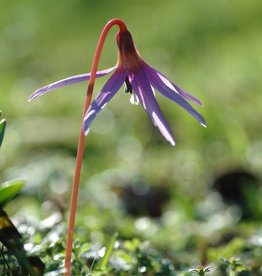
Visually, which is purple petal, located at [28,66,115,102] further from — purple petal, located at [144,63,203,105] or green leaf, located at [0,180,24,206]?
green leaf, located at [0,180,24,206]

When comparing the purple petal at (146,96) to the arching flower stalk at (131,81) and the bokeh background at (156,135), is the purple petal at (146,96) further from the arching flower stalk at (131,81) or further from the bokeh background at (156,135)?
the bokeh background at (156,135)

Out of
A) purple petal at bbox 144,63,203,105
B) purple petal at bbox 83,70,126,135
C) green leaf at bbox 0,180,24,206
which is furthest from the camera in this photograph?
purple petal at bbox 144,63,203,105

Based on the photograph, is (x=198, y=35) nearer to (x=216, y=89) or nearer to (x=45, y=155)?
(x=216, y=89)

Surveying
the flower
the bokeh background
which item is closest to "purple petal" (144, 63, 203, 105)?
the flower

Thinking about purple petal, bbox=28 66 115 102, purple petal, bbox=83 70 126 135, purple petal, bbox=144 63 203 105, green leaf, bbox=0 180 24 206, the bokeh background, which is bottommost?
the bokeh background

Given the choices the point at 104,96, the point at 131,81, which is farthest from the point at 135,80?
the point at 104,96

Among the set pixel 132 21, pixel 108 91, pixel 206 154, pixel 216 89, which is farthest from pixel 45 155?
pixel 132 21

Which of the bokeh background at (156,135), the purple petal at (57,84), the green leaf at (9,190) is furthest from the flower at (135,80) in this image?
the bokeh background at (156,135)

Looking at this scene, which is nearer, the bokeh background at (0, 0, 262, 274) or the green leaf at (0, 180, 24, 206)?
the green leaf at (0, 180, 24, 206)
